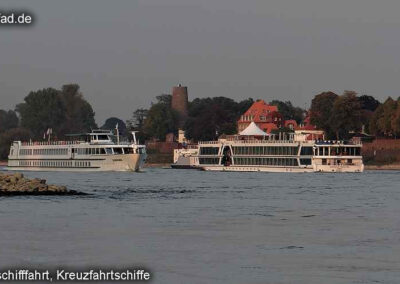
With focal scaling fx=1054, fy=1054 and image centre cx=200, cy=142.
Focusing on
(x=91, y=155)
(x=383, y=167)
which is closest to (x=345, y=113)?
(x=383, y=167)

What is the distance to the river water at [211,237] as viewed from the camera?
33.0 meters

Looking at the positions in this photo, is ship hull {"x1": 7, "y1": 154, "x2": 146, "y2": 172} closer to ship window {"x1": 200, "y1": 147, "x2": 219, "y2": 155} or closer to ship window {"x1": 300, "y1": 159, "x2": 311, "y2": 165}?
ship window {"x1": 300, "y1": 159, "x2": 311, "y2": 165}

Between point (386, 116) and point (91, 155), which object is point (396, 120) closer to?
point (386, 116)

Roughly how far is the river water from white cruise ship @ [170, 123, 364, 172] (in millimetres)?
77997

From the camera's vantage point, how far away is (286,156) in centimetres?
15212

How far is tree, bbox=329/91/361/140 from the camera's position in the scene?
633 ft

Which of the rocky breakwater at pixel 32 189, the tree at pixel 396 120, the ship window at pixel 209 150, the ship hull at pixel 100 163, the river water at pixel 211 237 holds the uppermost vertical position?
the tree at pixel 396 120

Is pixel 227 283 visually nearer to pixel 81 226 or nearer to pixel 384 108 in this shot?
pixel 81 226

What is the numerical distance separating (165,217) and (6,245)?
16.3 m

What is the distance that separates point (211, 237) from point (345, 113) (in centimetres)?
15329

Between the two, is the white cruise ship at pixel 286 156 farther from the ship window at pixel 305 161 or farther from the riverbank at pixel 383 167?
the riverbank at pixel 383 167

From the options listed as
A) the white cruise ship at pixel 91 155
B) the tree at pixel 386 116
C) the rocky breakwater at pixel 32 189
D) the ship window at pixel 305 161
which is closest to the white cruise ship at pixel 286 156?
the ship window at pixel 305 161

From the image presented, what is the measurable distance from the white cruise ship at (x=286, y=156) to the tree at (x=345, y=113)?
89.6ft

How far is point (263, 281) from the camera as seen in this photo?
30.9m
